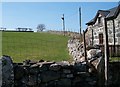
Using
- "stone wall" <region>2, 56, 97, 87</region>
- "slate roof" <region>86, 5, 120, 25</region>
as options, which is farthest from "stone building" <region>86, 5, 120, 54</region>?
"stone wall" <region>2, 56, 97, 87</region>

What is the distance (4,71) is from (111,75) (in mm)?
4410

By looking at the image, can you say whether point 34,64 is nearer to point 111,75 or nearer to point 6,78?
point 6,78

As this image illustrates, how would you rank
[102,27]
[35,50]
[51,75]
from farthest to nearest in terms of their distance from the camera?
[102,27]
[35,50]
[51,75]

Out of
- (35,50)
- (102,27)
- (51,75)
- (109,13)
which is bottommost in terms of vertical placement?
(51,75)

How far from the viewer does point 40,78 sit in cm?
1040

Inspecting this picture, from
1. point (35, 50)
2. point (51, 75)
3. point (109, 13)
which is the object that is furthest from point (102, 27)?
point (51, 75)

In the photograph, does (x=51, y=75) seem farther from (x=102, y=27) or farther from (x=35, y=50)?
(x=102, y=27)

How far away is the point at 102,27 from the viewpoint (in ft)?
94.1

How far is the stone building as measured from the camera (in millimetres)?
25969

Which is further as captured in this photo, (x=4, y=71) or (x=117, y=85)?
(x=117, y=85)

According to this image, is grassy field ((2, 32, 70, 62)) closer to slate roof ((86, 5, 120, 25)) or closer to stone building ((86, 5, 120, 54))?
stone building ((86, 5, 120, 54))

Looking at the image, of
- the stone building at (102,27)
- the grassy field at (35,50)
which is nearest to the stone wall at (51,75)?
the grassy field at (35,50)

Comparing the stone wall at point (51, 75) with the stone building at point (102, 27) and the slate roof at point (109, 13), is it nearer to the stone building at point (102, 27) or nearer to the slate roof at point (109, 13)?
the stone building at point (102, 27)

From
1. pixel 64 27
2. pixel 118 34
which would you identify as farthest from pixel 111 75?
pixel 64 27
